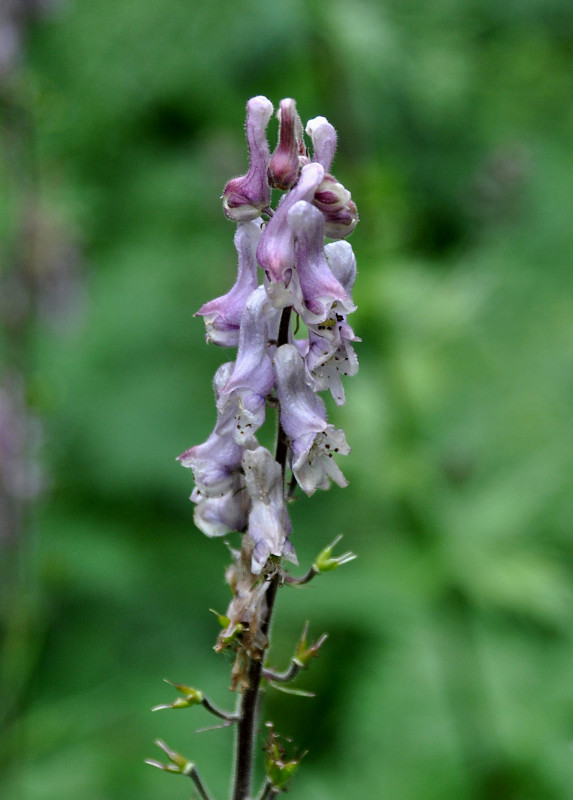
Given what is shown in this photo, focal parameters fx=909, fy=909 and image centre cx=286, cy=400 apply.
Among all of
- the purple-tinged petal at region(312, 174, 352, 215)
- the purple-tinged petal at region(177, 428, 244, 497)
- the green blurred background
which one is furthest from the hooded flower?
the green blurred background

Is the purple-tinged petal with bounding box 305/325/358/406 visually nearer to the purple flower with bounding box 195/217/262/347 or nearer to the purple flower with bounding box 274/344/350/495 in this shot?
the purple flower with bounding box 274/344/350/495

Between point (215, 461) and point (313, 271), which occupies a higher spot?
point (313, 271)

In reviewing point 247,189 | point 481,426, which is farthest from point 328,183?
point 481,426

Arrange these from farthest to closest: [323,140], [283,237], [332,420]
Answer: [332,420], [323,140], [283,237]

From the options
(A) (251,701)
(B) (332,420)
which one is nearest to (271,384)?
(A) (251,701)

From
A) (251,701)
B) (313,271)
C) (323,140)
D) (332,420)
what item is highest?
(332,420)

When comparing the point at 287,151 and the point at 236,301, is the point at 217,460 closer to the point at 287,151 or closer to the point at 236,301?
the point at 236,301
